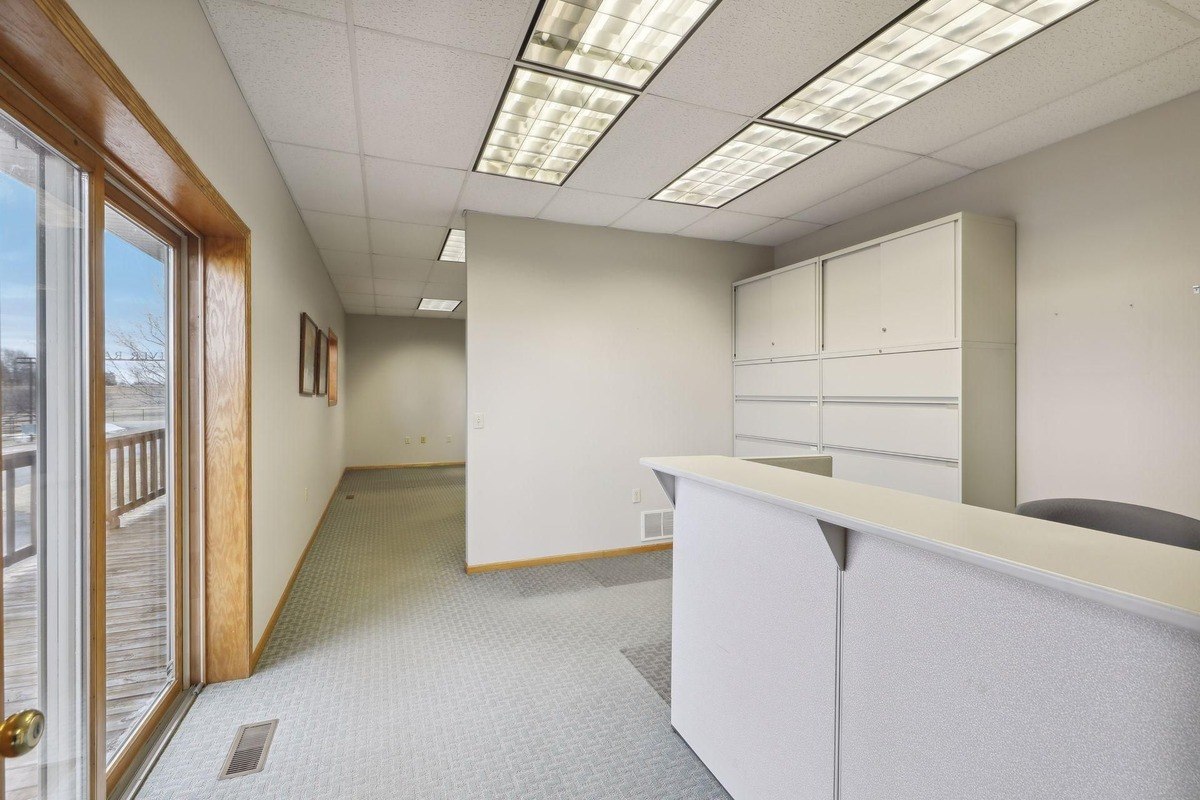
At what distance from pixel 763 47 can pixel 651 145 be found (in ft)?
2.64

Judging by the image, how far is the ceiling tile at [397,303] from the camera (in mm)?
6843

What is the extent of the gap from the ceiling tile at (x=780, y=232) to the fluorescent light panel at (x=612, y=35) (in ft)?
7.01

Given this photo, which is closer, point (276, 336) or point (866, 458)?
point (276, 336)

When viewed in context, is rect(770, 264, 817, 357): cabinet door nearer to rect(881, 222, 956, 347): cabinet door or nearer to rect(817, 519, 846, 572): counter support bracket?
rect(881, 222, 956, 347): cabinet door

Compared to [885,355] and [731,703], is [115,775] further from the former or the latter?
[885,355]

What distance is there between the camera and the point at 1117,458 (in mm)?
2299

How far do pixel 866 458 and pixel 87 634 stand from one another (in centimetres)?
342

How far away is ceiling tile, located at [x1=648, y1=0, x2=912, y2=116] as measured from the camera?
1.66 meters

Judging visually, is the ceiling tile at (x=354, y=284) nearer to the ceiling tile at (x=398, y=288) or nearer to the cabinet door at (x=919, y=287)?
the ceiling tile at (x=398, y=288)

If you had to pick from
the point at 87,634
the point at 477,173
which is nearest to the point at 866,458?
the point at 477,173

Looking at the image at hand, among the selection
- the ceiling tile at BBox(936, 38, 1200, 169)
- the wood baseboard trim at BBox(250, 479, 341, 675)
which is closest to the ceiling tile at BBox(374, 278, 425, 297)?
the wood baseboard trim at BBox(250, 479, 341, 675)

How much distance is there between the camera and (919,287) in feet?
9.10

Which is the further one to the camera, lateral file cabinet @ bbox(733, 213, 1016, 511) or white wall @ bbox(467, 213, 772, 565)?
white wall @ bbox(467, 213, 772, 565)

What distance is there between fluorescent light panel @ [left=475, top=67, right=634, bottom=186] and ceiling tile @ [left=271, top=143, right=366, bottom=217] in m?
0.73
